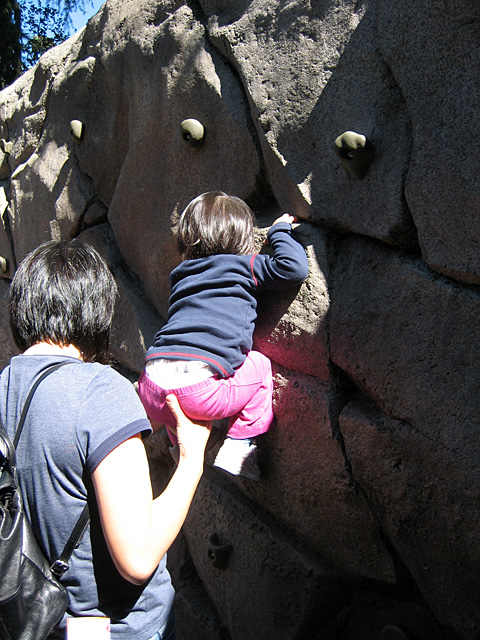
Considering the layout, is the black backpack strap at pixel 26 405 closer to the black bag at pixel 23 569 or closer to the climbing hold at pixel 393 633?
the black bag at pixel 23 569

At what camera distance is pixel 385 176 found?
5.83ft

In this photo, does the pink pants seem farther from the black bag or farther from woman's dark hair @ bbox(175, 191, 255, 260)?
the black bag

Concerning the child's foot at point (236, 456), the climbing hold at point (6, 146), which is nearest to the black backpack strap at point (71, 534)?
the child's foot at point (236, 456)

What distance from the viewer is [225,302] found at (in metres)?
1.93

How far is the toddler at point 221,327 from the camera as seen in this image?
1859mm

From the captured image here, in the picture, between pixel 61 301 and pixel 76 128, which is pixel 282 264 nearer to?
pixel 61 301

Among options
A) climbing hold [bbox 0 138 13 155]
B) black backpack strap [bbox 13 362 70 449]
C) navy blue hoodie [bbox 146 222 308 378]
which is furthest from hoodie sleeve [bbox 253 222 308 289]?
climbing hold [bbox 0 138 13 155]

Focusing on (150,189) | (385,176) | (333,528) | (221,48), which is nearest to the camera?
(385,176)

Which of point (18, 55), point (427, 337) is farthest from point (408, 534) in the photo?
point (18, 55)

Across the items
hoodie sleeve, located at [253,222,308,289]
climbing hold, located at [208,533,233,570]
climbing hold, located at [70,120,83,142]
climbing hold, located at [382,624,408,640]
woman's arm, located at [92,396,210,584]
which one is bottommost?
climbing hold, located at [208,533,233,570]

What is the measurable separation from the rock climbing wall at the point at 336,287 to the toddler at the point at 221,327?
0.12m

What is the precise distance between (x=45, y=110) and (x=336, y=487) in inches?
108

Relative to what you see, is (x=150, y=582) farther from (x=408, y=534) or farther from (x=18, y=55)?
(x=18, y=55)

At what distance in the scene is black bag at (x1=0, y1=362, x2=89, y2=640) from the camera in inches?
44.3
